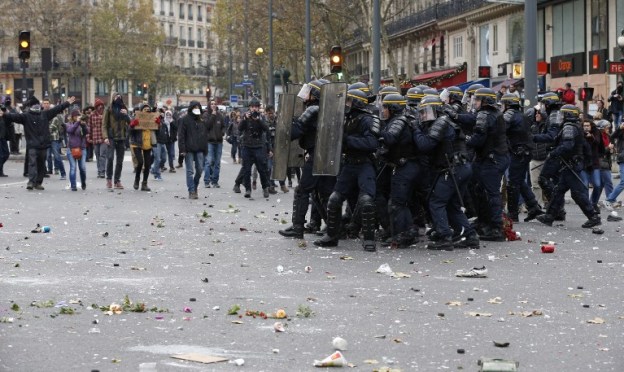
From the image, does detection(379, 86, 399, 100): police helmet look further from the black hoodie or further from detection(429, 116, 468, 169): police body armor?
the black hoodie

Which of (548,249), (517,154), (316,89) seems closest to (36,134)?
(517,154)

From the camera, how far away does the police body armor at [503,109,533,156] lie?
17.5 metres

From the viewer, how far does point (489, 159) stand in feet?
52.7

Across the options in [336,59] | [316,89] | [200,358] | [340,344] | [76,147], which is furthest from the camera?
[336,59]

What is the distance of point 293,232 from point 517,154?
348cm

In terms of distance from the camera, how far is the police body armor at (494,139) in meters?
15.9

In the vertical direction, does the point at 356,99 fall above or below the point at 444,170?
above

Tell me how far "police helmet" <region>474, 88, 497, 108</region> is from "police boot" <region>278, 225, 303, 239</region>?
244cm

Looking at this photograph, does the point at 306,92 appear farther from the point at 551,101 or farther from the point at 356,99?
the point at 551,101

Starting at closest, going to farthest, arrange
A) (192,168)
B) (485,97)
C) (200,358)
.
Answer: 1. (200,358)
2. (485,97)
3. (192,168)

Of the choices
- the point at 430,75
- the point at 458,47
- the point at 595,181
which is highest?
the point at 458,47

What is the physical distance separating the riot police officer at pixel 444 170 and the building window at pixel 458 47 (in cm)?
4555

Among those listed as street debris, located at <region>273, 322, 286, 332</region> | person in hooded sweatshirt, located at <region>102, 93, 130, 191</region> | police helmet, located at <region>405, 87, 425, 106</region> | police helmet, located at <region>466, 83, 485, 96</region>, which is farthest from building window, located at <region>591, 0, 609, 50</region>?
street debris, located at <region>273, 322, 286, 332</region>

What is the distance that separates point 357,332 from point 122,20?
102505 mm
